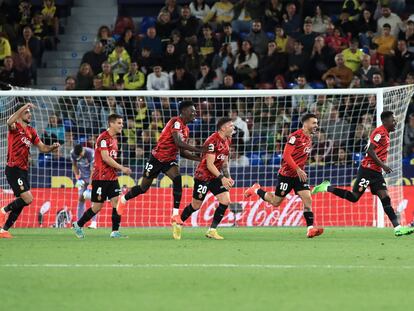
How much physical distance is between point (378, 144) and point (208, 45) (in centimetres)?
953

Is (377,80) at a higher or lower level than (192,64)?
lower

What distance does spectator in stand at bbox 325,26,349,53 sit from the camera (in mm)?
23242

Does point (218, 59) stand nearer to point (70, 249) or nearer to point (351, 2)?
point (351, 2)

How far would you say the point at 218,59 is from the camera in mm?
23516

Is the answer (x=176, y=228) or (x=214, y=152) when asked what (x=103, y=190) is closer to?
(x=176, y=228)

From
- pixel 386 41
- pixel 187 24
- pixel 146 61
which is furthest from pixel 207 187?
pixel 187 24

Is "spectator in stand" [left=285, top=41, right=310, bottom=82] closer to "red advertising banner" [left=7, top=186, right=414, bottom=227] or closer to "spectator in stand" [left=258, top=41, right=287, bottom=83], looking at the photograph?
"spectator in stand" [left=258, top=41, right=287, bottom=83]

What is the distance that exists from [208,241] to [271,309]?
667 centimetres

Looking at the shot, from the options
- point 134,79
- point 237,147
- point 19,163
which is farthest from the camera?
point 134,79

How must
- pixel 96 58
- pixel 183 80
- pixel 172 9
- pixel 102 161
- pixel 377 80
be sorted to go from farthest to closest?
pixel 172 9
pixel 96 58
pixel 183 80
pixel 377 80
pixel 102 161

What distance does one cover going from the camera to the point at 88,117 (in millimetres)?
20859

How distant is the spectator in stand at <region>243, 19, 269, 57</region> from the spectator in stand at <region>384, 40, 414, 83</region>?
2.84 meters

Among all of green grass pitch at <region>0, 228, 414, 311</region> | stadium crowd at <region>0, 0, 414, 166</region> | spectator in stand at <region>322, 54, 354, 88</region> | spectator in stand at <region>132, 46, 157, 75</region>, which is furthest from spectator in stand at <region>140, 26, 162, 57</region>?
green grass pitch at <region>0, 228, 414, 311</region>

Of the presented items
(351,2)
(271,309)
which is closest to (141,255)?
(271,309)
